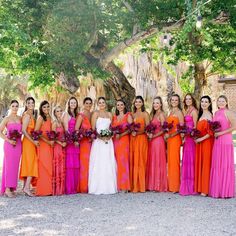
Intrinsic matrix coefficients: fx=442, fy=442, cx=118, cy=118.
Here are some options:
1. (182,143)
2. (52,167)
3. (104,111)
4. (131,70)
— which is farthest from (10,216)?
(131,70)

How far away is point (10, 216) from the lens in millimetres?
7734

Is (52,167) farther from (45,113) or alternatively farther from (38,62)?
(38,62)

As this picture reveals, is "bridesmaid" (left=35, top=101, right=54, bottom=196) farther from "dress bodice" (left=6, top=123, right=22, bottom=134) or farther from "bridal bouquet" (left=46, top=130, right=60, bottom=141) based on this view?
"dress bodice" (left=6, top=123, right=22, bottom=134)

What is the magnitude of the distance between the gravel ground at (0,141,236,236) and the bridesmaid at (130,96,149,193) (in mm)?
350

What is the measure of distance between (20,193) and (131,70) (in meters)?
12.2

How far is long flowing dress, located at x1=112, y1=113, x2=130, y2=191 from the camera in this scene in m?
10.0

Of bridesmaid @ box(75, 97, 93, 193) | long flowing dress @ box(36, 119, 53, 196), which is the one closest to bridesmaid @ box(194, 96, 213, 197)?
bridesmaid @ box(75, 97, 93, 193)

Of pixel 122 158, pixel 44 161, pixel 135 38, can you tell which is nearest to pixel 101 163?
pixel 122 158

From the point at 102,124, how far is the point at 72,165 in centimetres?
114

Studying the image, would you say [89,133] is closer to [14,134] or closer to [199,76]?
[14,134]

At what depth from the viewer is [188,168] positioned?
379 inches

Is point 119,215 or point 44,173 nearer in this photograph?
point 119,215

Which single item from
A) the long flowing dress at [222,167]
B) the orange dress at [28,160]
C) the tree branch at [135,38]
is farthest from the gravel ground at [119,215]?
the tree branch at [135,38]

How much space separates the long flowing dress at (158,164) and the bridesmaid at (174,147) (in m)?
0.14
